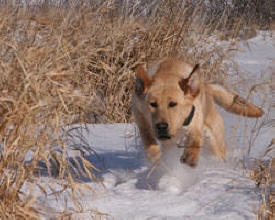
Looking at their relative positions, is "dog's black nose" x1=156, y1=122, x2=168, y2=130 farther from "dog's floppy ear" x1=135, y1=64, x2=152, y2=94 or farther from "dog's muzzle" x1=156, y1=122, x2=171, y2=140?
"dog's floppy ear" x1=135, y1=64, x2=152, y2=94

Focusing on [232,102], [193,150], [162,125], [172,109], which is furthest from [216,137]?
[162,125]

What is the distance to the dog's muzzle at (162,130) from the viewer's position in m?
3.88

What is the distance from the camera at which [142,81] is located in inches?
163

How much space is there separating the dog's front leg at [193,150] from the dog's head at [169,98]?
18 cm

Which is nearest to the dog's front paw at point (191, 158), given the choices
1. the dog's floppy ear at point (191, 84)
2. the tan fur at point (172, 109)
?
the tan fur at point (172, 109)

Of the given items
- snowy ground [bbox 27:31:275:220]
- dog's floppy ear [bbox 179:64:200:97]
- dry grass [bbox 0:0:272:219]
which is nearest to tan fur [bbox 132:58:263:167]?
dog's floppy ear [bbox 179:64:200:97]

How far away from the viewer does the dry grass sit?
2.94 metres

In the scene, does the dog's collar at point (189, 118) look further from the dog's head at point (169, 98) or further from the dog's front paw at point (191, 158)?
the dog's front paw at point (191, 158)

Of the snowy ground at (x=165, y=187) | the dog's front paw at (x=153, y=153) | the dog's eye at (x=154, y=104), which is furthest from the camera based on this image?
the dog's front paw at (x=153, y=153)

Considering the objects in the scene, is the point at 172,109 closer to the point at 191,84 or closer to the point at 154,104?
the point at 154,104

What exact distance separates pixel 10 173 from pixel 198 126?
1912 millimetres

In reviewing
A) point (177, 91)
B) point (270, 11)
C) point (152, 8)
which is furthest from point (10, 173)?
point (270, 11)

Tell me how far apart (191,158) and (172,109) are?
0.48 m

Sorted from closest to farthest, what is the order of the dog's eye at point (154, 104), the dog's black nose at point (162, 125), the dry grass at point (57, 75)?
the dry grass at point (57, 75) < the dog's black nose at point (162, 125) < the dog's eye at point (154, 104)
